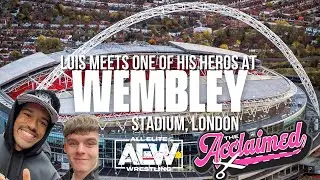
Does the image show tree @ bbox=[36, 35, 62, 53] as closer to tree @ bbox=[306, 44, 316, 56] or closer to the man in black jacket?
tree @ bbox=[306, 44, 316, 56]

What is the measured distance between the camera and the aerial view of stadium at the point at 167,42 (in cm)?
552

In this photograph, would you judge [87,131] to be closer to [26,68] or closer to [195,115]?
[195,115]

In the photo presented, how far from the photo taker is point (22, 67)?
5.87 meters

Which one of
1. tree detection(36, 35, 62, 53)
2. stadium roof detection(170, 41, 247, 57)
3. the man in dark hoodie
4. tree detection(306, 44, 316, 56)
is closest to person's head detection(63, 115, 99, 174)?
the man in dark hoodie

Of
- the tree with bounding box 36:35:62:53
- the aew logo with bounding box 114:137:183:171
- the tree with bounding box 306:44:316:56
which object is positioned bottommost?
the aew logo with bounding box 114:137:183:171

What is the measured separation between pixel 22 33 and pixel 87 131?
4.37m

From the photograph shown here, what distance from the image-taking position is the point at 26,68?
589 centimetres

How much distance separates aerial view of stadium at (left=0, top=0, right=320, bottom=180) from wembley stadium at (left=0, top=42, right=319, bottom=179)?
0.5 inches

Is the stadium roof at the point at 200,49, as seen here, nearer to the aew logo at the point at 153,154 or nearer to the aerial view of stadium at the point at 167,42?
the aerial view of stadium at the point at 167,42

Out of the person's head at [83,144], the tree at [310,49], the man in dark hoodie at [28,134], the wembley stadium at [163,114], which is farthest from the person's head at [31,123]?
the tree at [310,49]

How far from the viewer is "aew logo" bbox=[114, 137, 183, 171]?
17.3 feet

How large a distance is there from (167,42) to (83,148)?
169 inches

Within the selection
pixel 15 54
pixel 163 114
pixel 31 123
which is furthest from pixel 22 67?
pixel 31 123

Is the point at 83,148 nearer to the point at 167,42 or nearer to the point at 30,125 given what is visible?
the point at 30,125
